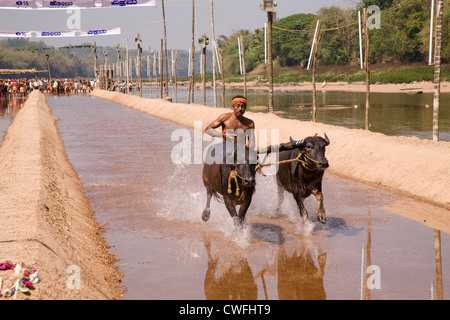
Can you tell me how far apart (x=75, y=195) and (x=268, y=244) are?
5786 millimetres

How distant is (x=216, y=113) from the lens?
3328 cm

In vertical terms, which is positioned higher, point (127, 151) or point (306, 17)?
point (306, 17)

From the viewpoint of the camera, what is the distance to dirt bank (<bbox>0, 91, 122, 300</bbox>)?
7094mm

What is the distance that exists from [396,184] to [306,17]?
146 metres

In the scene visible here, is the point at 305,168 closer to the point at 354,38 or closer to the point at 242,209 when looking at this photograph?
the point at 242,209

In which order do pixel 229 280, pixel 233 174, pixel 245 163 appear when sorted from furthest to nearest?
pixel 233 174 < pixel 245 163 < pixel 229 280

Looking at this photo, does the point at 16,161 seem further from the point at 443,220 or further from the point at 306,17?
the point at 306,17

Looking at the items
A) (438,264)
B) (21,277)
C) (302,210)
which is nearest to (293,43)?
(302,210)

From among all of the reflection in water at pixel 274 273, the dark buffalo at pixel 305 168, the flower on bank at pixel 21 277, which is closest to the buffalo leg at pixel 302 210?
the dark buffalo at pixel 305 168

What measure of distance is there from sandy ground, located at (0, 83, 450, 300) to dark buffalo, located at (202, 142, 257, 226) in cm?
220

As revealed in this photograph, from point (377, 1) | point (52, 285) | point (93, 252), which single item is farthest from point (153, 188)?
point (377, 1)

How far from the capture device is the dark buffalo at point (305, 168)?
10477 mm

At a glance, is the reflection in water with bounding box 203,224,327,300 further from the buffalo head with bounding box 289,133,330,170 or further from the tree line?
the tree line

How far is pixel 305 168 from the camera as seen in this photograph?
10.8 meters
